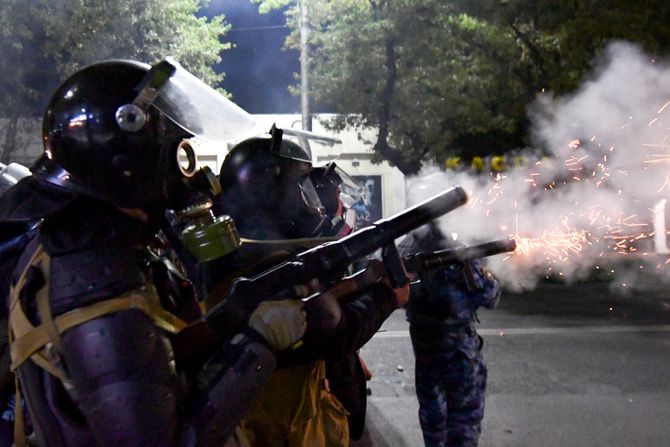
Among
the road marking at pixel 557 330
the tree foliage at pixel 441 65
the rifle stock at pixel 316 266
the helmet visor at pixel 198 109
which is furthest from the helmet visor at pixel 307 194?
the tree foliage at pixel 441 65

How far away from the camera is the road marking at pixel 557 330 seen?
29.8 feet

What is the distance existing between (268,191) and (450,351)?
72.5 inches

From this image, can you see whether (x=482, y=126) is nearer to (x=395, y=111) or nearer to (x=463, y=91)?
(x=463, y=91)

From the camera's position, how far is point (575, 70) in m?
11.5

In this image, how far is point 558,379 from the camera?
22.0 feet

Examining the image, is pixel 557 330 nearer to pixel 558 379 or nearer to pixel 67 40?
pixel 558 379

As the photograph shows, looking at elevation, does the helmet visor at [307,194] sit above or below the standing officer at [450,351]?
above

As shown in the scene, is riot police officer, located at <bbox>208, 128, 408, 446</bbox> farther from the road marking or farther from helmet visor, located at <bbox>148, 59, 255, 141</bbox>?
the road marking

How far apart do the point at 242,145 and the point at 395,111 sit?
13.6m

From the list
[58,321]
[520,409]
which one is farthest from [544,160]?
[58,321]

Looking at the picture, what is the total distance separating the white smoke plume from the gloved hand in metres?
2.66

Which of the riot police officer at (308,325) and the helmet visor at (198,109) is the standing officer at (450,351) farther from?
the helmet visor at (198,109)

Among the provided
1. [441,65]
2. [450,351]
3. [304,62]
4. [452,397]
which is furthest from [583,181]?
[304,62]

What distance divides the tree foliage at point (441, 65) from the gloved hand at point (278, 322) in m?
→ 10.1
